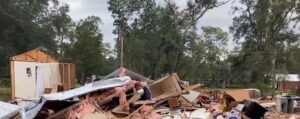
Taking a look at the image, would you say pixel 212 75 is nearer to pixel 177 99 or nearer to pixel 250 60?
pixel 250 60

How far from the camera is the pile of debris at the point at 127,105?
8.84 metres

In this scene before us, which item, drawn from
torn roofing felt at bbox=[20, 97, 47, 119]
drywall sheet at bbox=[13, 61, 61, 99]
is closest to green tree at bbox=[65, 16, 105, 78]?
drywall sheet at bbox=[13, 61, 61, 99]

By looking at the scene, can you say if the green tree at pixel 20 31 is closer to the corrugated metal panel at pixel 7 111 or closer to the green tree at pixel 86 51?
the green tree at pixel 86 51

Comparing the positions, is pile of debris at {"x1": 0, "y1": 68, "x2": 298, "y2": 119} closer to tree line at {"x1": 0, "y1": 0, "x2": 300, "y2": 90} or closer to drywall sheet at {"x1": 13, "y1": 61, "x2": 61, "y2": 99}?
drywall sheet at {"x1": 13, "y1": 61, "x2": 61, "y2": 99}

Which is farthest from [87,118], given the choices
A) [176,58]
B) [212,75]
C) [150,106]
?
[212,75]

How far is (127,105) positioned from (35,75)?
13281mm

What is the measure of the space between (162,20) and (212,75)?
10609 mm

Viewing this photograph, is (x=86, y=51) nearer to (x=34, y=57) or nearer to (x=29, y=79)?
(x=34, y=57)

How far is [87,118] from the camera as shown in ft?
27.7

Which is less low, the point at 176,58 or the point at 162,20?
the point at 162,20

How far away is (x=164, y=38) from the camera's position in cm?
4297

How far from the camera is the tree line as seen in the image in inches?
1599

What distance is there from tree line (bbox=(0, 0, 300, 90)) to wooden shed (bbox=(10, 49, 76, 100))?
1641cm

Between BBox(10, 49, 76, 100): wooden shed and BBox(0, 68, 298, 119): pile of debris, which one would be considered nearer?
BBox(0, 68, 298, 119): pile of debris
